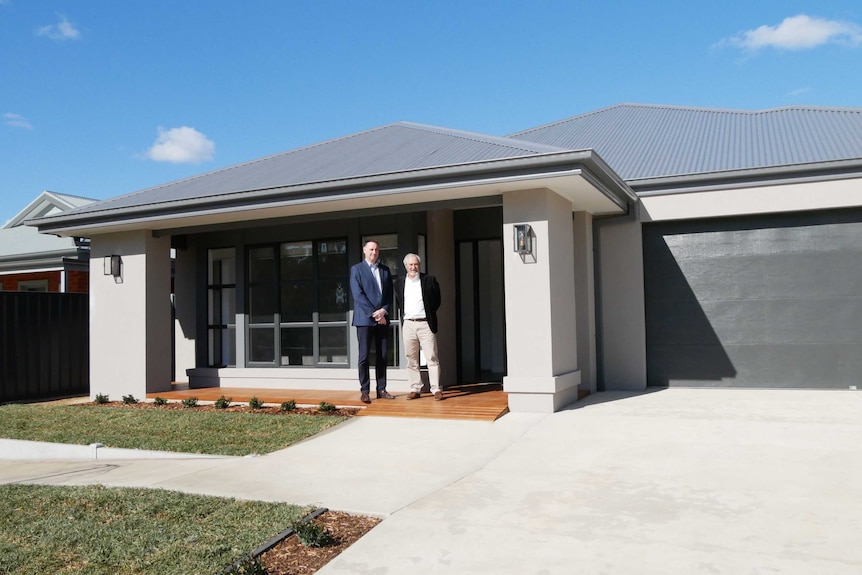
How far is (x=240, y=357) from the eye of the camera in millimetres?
11469

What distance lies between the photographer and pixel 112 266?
435 inches

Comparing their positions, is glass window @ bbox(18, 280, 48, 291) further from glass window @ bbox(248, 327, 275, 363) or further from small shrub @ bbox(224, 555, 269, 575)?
small shrub @ bbox(224, 555, 269, 575)

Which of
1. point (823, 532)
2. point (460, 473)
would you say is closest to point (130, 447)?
point (460, 473)

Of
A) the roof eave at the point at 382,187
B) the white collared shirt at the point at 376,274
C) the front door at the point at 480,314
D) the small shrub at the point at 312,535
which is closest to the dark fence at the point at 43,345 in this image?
the roof eave at the point at 382,187

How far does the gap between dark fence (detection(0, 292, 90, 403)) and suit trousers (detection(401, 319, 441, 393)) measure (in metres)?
6.66

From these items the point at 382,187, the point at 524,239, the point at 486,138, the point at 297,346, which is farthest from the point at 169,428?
the point at 486,138

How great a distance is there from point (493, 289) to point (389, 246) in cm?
266

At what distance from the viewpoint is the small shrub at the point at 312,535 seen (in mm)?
4094

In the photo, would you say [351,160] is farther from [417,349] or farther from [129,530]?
[129,530]

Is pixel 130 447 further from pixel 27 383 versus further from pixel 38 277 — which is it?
pixel 38 277

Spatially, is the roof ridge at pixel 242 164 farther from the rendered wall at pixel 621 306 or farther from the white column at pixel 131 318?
the rendered wall at pixel 621 306

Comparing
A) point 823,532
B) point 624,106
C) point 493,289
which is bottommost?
point 823,532

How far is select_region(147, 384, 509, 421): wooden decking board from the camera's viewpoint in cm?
810

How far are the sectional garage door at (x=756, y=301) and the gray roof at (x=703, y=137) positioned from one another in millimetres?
901
